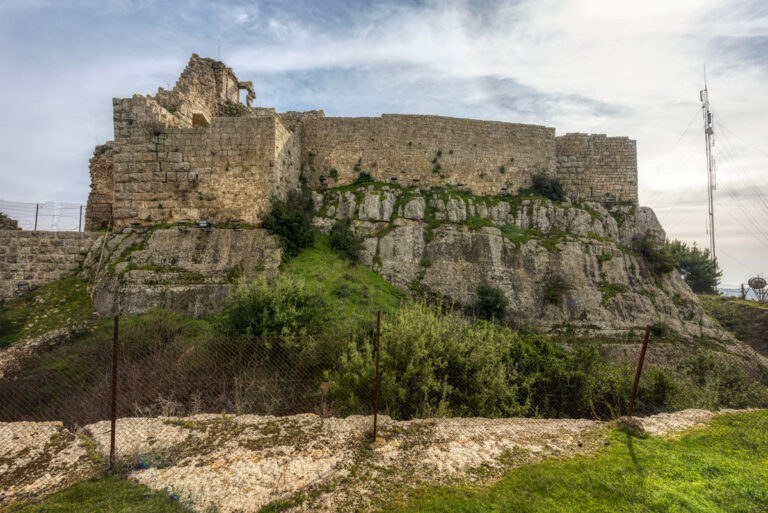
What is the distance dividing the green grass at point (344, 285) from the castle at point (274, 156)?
9.71 ft

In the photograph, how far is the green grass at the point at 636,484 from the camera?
13.1 feet

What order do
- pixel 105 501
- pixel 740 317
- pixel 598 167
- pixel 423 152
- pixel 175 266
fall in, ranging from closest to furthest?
pixel 105 501 → pixel 175 266 → pixel 423 152 → pixel 598 167 → pixel 740 317

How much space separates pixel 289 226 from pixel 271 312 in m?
5.65

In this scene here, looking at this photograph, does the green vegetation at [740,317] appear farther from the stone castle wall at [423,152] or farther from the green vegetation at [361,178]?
the green vegetation at [361,178]

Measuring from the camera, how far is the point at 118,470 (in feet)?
15.0

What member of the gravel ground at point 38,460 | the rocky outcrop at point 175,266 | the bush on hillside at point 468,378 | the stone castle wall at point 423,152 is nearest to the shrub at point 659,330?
the bush on hillside at point 468,378

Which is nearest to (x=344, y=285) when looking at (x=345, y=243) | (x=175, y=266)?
(x=345, y=243)

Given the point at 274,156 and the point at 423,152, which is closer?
the point at 274,156

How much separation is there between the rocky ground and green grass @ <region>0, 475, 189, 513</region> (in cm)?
17

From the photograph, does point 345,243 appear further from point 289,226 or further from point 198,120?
point 198,120

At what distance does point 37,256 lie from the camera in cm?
1234

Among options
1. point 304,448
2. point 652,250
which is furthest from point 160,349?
point 652,250

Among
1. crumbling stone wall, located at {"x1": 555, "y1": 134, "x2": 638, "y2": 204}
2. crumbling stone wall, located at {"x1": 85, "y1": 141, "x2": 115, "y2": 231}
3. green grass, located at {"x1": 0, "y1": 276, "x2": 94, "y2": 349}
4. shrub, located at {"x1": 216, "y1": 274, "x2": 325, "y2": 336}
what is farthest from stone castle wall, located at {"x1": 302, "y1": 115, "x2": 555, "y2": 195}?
green grass, located at {"x1": 0, "y1": 276, "x2": 94, "y2": 349}

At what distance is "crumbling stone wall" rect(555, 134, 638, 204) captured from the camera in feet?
63.8
